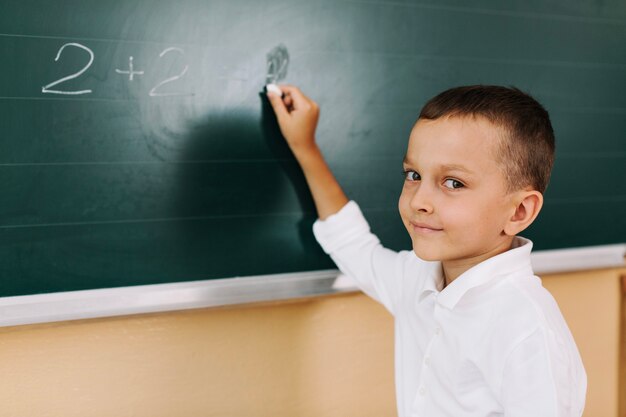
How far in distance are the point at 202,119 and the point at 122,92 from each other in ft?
0.46

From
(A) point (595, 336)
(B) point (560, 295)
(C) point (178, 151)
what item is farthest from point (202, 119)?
(A) point (595, 336)

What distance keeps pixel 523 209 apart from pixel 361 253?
0.33 metres

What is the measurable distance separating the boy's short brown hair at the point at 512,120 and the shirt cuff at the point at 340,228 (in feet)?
0.89

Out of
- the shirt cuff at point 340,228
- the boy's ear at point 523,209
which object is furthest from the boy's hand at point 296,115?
the boy's ear at point 523,209

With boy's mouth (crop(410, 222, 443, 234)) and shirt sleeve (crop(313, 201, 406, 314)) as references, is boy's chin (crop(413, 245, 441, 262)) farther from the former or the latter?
shirt sleeve (crop(313, 201, 406, 314))

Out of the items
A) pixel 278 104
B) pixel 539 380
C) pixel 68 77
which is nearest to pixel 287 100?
pixel 278 104

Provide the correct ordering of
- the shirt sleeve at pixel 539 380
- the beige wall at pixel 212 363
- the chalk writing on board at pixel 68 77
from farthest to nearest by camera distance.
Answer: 1. the beige wall at pixel 212 363
2. the chalk writing on board at pixel 68 77
3. the shirt sleeve at pixel 539 380

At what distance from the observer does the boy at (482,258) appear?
3.27ft

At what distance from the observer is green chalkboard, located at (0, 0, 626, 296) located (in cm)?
108

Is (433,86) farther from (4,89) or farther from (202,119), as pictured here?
(4,89)

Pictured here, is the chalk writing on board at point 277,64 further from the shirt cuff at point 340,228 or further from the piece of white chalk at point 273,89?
the shirt cuff at point 340,228

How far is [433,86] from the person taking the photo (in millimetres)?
1352

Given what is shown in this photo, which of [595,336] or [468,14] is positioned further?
[595,336]

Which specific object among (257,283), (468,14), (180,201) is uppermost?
(468,14)
